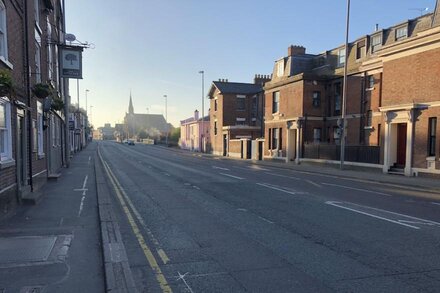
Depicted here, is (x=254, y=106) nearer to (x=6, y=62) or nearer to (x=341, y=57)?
(x=341, y=57)

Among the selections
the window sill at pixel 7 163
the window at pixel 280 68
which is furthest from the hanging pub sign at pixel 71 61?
the window at pixel 280 68

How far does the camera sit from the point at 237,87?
58219 millimetres

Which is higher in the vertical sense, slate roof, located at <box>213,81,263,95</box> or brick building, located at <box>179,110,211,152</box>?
slate roof, located at <box>213,81,263,95</box>

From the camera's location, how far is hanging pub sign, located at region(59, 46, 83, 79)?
20.7m

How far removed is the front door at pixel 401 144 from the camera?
81.0 feet

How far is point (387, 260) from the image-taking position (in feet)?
20.6

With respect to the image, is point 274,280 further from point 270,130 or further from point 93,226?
point 270,130

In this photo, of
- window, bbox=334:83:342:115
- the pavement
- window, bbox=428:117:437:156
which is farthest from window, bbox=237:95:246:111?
the pavement

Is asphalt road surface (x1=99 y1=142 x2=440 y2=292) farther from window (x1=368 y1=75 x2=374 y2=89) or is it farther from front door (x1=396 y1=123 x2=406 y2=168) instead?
window (x1=368 y1=75 x2=374 y2=89)

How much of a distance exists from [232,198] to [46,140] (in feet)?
30.2

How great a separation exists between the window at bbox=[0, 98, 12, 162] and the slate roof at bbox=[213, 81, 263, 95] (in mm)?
46750

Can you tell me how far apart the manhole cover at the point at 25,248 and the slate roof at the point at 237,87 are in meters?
49.7

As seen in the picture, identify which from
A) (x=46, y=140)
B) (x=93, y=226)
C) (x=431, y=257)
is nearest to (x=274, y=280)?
(x=431, y=257)

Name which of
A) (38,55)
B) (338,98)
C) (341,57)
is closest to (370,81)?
(338,98)
